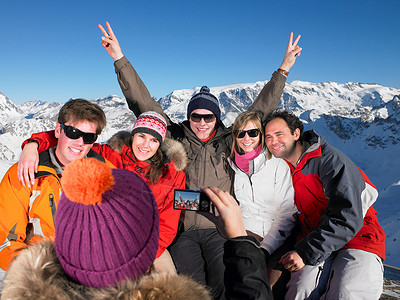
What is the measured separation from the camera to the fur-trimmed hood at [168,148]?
13.9 feet

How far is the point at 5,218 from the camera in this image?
119 inches

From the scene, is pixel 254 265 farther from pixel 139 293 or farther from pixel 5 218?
pixel 5 218

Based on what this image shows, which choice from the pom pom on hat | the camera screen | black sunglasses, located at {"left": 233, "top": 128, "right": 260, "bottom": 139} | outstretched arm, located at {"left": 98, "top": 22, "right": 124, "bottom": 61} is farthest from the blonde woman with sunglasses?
the pom pom on hat

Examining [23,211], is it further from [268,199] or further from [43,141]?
[268,199]

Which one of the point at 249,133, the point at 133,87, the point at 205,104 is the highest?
the point at 133,87

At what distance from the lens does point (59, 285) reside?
4.36ft

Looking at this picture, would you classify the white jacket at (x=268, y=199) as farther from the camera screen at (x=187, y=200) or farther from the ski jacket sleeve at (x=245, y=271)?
the ski jacket sleeve at (x=245, y=271)

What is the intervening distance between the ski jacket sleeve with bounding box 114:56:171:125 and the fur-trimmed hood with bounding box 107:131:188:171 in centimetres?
69

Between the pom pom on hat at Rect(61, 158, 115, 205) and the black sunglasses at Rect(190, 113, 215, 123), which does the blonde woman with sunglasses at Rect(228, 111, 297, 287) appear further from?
the pom pom on hat at Rect(61, 158, 115, 205)

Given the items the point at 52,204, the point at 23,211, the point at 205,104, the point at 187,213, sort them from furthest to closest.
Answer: the point at 205,104, the point at 187,213, the point at 52,204, the point at 23,211

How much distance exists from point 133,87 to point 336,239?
4.30m

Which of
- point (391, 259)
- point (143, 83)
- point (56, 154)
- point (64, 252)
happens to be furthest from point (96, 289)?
point (391, 259)

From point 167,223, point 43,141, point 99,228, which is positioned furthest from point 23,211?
point 99,228

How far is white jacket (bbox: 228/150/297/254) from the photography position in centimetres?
408
